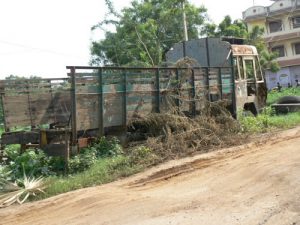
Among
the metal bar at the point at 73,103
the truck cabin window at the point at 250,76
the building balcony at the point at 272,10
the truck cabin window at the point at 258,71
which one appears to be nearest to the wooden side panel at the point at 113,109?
the metal bar at the point at 73,103

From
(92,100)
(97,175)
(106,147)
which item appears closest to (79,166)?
(97,175)

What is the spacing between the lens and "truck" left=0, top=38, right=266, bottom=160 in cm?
892

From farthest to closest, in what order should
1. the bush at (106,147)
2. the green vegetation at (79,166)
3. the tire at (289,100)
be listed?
the tire at (289,100) < the bush at (106,147) < the green vegetation at (79,166)

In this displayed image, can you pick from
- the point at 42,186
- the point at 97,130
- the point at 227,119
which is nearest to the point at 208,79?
the point at 227,119

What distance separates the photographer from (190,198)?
6504 millimetres

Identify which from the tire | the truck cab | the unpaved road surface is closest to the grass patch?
the unpaved road surface

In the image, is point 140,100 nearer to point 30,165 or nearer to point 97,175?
point 97,175

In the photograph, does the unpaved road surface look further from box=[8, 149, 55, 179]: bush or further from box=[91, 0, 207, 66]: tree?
box=[91, 0, 207, 66]: tree

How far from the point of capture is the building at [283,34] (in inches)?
1741

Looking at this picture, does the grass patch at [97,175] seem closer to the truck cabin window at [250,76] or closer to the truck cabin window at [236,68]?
the truck cabin window at [236,68]

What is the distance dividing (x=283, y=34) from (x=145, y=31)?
26.2m

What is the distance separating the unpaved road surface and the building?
36.9 meters

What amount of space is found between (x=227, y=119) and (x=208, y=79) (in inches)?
50.5

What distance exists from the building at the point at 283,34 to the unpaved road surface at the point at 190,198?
3694 centimetres
